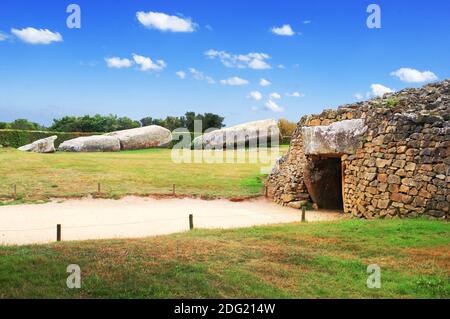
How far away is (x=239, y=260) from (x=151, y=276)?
1825 mm

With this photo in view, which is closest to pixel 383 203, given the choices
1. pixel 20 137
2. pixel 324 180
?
pixel 324 180

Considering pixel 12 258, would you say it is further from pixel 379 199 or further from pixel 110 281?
pixel 379 199

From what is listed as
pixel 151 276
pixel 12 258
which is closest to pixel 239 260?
pixel 151 276

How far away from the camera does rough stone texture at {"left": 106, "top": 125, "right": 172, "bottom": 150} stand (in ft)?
134

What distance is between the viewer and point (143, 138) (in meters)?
41.6

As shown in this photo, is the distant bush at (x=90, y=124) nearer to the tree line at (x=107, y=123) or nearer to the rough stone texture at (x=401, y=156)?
the tree line at (x=107, y=123)

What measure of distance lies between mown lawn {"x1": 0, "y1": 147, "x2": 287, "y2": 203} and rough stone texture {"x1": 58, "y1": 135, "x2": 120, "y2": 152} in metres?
9.73

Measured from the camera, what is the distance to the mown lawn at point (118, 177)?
19.8m

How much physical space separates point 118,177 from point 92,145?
1757 centimetres

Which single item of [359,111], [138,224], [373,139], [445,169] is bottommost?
[138,224]

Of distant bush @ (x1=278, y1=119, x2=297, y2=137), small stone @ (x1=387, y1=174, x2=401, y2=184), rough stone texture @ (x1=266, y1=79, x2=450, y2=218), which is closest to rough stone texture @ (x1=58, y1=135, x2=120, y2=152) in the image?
distant bush @ (x1=278, y1=119, x2=297, y2=137)

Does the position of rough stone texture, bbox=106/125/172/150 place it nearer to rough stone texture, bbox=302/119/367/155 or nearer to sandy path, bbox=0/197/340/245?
sandy path, bbox=0/197/340/245
